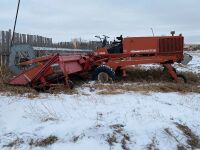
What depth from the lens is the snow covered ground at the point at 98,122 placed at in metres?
6.63

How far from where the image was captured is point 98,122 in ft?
23.6

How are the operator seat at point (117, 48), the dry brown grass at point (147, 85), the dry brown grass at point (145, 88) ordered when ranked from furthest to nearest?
1. the operator seat at point (117, 48)
2. the dry brown grass at point (147, 85)
3. the dry brown grass at point (145, 88)

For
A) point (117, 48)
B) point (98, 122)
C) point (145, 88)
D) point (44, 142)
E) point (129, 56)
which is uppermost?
point (117, 48)

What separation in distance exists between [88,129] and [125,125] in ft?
2.26

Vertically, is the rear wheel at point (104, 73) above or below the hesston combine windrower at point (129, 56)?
below

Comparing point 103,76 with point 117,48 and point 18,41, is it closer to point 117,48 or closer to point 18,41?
point 117,48

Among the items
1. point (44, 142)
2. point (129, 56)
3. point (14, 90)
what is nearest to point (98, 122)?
point (44, 142)

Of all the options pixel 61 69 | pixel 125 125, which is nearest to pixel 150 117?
pixel 125 125

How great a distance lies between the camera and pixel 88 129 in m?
6.92

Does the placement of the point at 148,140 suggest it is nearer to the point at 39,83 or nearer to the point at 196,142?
the point at 196,142

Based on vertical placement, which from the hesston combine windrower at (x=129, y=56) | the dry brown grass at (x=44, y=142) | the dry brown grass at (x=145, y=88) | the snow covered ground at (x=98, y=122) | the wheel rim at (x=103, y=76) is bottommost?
the dry brown grass at (x=44, y=142)

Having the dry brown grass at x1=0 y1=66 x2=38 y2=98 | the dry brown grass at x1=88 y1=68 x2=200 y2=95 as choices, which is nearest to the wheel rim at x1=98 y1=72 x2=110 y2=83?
the dry brown grass at x1=88 y1=68 x2=200 y2=95

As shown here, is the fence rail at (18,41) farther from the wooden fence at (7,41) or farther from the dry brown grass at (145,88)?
the dry brown grass at (145,88)

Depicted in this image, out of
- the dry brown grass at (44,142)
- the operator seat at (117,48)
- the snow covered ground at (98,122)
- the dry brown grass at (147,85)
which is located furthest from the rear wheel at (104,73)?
the dry brown grass at (44,142)
